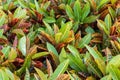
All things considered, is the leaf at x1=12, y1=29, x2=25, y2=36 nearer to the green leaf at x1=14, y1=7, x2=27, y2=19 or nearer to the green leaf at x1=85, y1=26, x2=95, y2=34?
the green leaf at x1=14, y1=7, x2=27, y2=19

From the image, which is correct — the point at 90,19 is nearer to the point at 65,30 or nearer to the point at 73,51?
the point at 65,30

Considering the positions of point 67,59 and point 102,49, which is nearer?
point 67,59

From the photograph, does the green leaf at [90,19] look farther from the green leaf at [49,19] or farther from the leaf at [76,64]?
the leaf at [76,64]

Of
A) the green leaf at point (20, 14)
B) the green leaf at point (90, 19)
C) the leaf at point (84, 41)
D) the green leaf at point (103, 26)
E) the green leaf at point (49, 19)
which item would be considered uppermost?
the green leaf at point (20, 14)

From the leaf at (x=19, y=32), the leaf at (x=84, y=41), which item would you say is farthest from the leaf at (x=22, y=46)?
the leaf at (x=84, y=41)

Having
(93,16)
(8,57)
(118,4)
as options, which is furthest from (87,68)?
(118,4)

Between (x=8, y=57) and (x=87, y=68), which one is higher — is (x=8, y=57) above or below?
above

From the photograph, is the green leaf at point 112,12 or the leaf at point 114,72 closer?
the leaf at point 114,72

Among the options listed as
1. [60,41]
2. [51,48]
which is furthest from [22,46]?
[60,41]

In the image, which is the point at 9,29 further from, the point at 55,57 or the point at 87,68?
the point at 87,68
